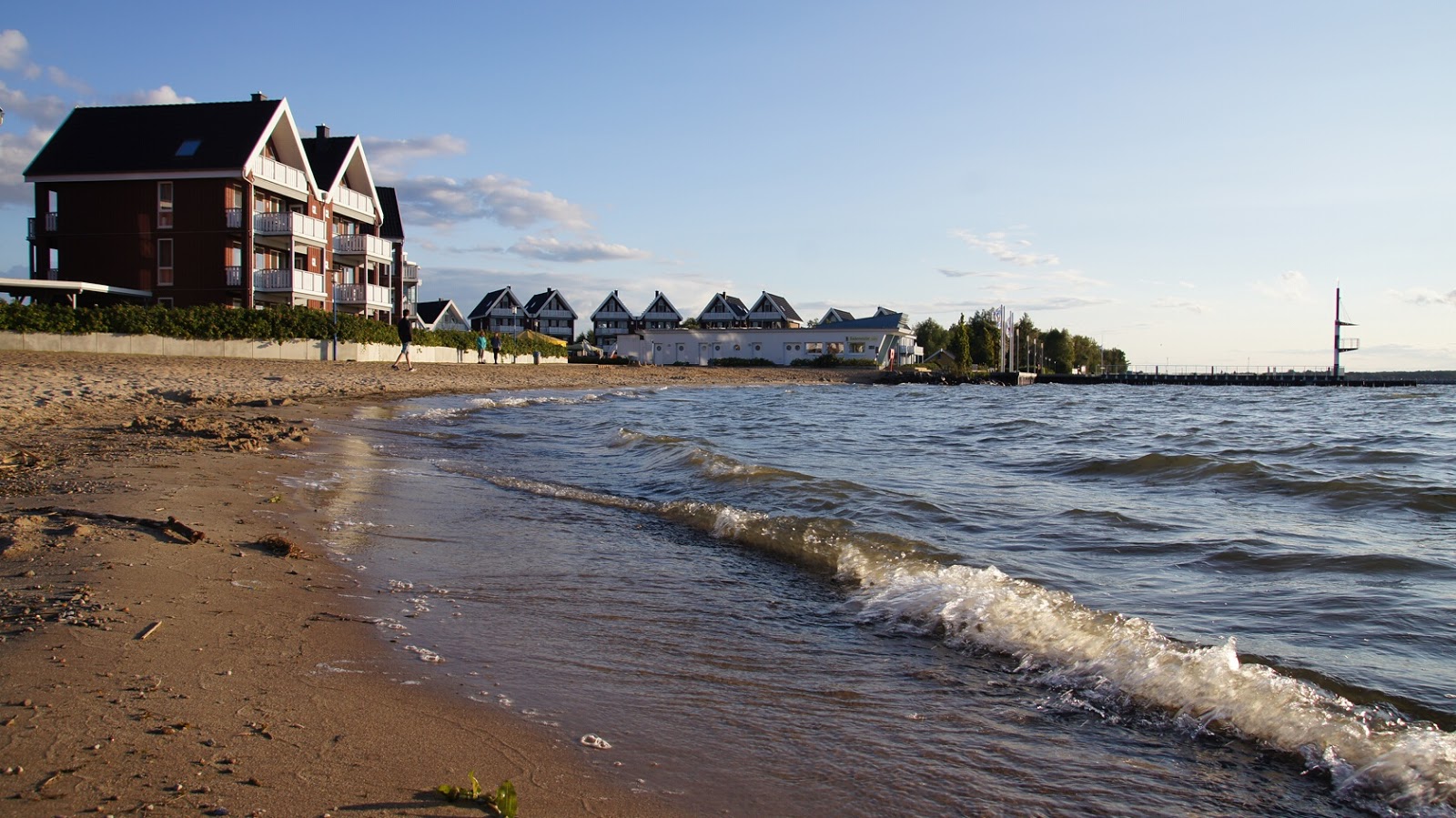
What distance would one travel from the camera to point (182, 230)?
128 ft

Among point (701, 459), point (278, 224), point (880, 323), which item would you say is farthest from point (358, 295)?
point (880, 323)

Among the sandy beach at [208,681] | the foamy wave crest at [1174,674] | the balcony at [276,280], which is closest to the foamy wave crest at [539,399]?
the balcony at [276,280]

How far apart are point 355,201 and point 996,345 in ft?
232

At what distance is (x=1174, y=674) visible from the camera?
4.56 m

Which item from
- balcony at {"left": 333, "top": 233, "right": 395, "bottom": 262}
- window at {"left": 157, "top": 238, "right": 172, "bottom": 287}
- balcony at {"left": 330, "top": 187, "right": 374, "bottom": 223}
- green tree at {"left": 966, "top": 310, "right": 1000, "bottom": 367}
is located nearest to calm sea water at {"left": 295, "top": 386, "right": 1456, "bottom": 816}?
window at {"left": 157, "top": 238, "right": 172, "bottom": 287}

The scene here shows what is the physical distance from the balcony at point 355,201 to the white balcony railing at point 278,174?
341 centimetres

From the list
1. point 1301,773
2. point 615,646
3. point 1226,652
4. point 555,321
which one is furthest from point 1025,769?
point 555,321

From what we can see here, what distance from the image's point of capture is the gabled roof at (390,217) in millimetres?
58156

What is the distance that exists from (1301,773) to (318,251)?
47.4 meters

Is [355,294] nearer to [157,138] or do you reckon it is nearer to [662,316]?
[157,138]

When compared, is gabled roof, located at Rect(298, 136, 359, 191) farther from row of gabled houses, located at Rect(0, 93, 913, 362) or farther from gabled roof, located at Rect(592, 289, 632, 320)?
gabled roof, located at Rect(592, 289, 632, 320)

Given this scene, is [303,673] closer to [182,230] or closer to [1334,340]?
[182,230]

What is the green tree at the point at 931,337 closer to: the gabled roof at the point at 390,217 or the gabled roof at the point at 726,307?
the gabled roof at the point at 726,307

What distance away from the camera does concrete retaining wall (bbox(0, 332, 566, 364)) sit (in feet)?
80.3
